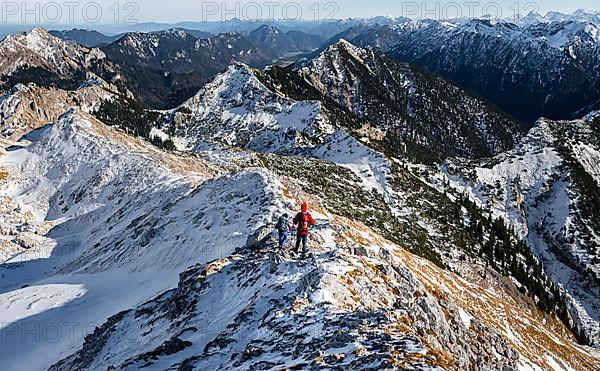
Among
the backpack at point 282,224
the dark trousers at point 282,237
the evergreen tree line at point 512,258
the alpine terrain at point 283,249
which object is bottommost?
the evergreen tree line at point 512,258

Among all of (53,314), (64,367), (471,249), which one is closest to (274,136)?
(471,249)

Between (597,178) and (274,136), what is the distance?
97215 millimetres

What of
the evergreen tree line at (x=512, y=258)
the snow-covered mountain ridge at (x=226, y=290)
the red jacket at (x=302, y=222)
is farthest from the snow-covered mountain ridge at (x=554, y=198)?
the red jacket at (x=302, y=222)

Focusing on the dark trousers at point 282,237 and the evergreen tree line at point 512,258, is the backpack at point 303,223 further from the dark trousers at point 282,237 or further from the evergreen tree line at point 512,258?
the evergreen tree line at point 512,258

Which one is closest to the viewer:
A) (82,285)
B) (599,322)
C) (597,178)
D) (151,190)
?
(82,285)

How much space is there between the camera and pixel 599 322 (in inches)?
3752

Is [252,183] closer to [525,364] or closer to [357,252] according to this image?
[357,252]

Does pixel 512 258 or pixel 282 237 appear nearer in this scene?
pixel 282 237

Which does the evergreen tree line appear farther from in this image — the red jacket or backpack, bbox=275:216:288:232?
the red jacket

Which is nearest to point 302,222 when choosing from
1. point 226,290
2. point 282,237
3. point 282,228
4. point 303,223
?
point 303,223

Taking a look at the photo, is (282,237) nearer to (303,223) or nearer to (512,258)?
(303,223)

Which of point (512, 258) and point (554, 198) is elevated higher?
point (554, 198)

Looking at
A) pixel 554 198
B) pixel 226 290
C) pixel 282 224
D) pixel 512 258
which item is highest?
pixel 282 224

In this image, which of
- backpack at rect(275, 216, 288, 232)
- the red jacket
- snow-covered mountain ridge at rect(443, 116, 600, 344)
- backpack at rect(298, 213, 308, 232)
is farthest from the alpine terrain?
backpack at rect(275, 216, 288, 232)
